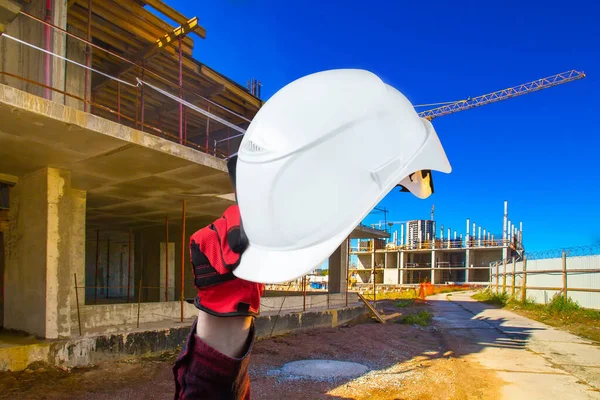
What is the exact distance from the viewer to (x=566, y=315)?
577 inches

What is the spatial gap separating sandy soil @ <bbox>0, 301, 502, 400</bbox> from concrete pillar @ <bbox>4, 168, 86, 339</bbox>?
0.89 metres

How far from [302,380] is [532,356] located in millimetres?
4957

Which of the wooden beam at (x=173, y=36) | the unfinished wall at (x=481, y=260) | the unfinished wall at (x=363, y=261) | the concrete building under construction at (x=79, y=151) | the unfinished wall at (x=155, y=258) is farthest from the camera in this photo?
the unfinished wall at (x=363, y=261)

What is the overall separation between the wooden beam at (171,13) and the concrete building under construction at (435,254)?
4989cm

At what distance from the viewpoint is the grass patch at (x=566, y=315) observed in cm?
1191

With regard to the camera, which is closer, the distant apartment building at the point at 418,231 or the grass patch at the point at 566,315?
the grass patch at the point at 566,315

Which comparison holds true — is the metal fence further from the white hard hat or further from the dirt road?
the white hard hat

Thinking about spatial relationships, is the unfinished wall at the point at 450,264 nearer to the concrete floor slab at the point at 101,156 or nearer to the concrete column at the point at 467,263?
the concrete column at the point at 467,263

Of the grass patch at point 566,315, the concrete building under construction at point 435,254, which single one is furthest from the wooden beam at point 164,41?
the concrete building under construction at point 435,254

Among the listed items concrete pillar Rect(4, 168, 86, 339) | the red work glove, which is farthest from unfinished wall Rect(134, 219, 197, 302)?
the red work glove

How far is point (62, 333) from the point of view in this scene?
21.2ft

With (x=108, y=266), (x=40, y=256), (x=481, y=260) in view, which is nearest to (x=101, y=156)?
(x=40, y=256)

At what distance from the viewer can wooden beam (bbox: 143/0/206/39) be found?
8297mm

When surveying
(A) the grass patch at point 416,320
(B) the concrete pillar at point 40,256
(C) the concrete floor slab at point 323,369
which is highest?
(B) the concrete pillar at point 40,256
